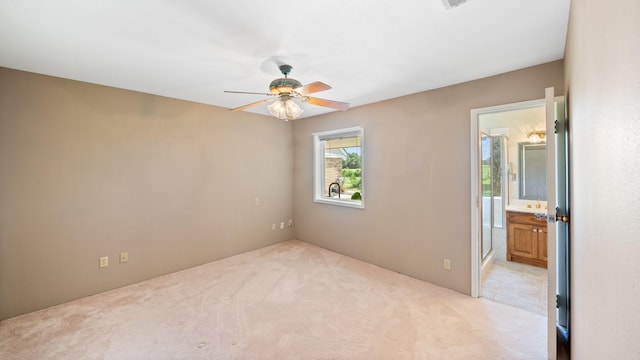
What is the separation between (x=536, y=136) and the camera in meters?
4.00

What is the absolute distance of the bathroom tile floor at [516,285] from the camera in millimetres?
2742

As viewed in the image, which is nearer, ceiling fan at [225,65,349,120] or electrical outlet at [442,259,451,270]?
ceiling fan at [225,65,349,120]

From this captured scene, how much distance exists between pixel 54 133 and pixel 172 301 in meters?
2.15

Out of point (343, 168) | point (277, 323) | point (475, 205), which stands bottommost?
point (277, 323)

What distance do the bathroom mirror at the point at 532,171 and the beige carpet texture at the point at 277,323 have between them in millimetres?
2344

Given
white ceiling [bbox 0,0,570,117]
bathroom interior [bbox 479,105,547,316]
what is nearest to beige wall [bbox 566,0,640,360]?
white ceiling [bbox 0,0,570,117]

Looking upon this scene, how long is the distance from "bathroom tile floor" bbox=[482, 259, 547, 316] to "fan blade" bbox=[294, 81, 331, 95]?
9.26ft

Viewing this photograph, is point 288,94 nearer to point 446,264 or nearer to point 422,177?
point 422,177

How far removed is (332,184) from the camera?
16.0 ft

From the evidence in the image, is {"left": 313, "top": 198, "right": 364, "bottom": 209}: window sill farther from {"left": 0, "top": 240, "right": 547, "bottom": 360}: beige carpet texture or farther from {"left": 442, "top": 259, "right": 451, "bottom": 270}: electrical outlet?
{"left": 442, "top": 259, "right": 451, "bottom": 270}: electrical outlet

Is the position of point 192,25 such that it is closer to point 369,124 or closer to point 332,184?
point 369,124

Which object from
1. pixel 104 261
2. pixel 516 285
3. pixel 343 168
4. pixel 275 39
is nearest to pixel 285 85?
pixel 275 39

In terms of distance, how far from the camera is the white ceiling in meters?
1.63

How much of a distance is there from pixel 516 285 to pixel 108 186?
502 centimetres
